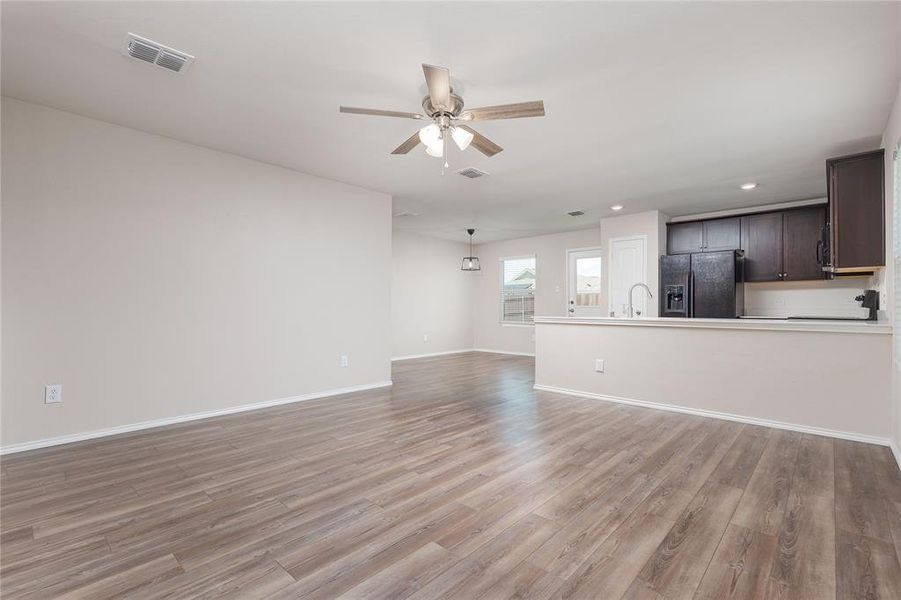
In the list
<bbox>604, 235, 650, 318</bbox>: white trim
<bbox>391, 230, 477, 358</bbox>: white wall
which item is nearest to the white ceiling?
<bbox>604, 235, 650, 318</bbox>: white trim

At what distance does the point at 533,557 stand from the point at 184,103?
12.5 ft

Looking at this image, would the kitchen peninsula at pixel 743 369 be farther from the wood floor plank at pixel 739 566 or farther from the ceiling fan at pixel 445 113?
the ceiling fan at pixel 445 113

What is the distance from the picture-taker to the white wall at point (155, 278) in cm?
303

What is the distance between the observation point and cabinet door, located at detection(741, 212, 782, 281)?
5555mm

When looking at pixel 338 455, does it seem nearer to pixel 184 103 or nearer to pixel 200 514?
pixel 200 514

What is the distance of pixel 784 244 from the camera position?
18.0 feet

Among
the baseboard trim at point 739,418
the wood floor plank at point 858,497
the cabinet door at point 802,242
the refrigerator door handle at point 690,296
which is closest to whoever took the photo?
the wood floor plank at point 858,497

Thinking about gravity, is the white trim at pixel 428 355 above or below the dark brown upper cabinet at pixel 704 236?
below

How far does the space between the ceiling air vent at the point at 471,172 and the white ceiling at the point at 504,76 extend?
108 millimetres

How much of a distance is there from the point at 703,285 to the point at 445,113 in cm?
491

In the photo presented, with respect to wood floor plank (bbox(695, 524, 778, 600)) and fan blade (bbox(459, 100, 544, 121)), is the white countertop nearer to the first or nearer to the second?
wood floor plank (bbox(695, 524, 778, 600))

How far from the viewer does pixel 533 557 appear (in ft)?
5.61

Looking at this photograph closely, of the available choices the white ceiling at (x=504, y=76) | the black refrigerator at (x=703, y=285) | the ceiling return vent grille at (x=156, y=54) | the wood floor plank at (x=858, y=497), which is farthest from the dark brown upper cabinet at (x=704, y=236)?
the ceiling return vent grille at (x=156, y=54)

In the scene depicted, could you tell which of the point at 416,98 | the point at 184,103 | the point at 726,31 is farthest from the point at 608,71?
the point at 184,103
